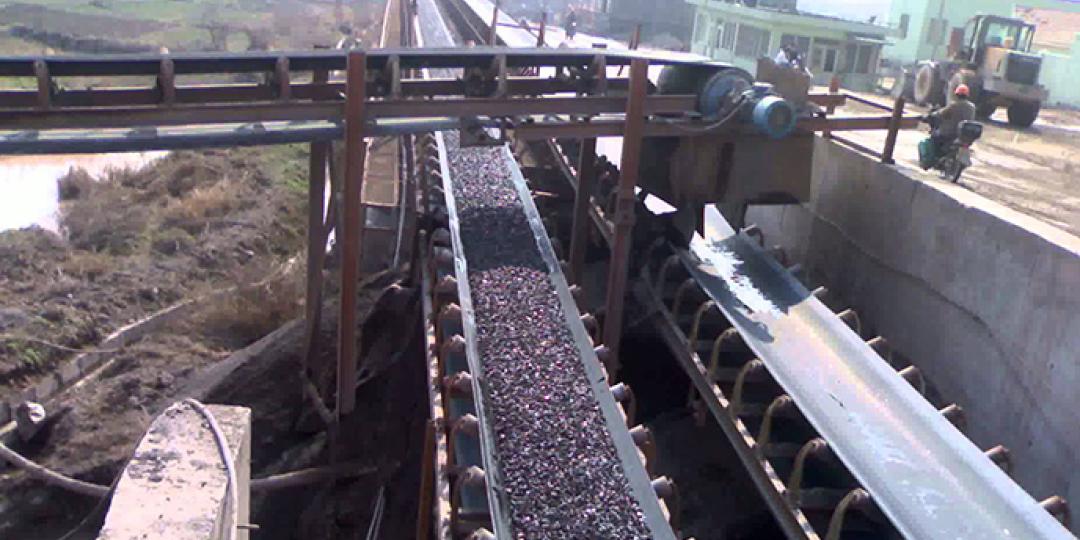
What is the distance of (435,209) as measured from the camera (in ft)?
27.3

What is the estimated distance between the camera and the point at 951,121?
9281mm

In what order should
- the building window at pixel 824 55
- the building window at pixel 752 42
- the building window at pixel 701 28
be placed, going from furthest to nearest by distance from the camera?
the building window at pixel 701 28
the building window at pixel 752 42
the building window at pixel 824 55

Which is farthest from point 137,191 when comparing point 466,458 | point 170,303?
point 466,458

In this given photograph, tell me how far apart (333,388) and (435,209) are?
6.35ft

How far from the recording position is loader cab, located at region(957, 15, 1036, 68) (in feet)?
54.4

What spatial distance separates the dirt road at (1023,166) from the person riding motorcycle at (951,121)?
0.35m

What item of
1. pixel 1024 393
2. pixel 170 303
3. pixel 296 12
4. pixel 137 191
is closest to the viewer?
pixel 1024 393

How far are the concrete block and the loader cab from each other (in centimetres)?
1589

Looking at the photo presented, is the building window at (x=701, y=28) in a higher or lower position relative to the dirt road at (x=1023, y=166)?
higher

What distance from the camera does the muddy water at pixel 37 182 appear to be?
16281 millimetres

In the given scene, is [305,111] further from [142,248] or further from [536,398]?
[142,248]

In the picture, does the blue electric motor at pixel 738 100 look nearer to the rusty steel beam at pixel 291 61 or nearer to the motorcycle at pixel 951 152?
the rusty steel beam at pixel 291 61

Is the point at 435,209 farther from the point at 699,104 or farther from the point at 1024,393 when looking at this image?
the point at 1024,393

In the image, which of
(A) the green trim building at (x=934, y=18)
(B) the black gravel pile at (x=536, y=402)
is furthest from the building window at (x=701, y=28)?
(B) the black gravel pile at (x=536, y=402)
